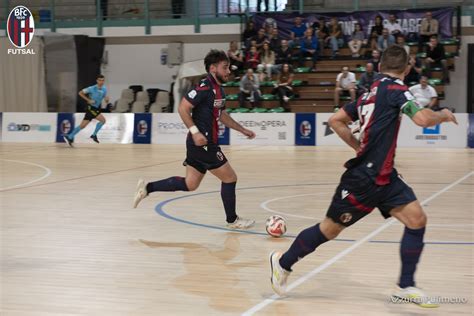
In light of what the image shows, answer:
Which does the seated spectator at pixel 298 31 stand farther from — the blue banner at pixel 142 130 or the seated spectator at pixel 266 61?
the blue banner at pixel 142 130

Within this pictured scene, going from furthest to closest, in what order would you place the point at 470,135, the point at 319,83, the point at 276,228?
the point at 319,83
the point at 470,135
the point at 276,228

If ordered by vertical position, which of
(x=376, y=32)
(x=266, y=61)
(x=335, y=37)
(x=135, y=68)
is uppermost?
(x=376, y=32)

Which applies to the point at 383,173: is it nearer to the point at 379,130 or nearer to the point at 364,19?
the point at 379,130

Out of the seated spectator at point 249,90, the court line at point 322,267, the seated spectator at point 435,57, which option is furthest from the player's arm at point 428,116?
the seated spectator at point 435,57

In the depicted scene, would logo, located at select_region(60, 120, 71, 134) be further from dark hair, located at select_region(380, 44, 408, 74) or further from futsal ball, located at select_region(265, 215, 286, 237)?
dark hair, located at select_region(380, 44, 408, 74)

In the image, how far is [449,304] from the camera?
226 inches

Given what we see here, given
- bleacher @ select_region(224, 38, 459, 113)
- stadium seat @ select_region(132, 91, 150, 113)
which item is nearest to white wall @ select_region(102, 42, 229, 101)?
stadium seat @ select_region(132, 91, 150, 113)

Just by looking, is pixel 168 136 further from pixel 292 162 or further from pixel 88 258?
pixel 88 258

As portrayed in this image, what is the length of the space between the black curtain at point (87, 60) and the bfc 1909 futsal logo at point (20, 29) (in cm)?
211

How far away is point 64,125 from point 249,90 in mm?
6589

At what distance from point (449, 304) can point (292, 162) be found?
12499 mm

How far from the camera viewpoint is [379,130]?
5.65m

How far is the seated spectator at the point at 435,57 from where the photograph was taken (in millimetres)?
26688

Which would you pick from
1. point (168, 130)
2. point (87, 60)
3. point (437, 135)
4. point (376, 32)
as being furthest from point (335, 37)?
point (87, 60)
